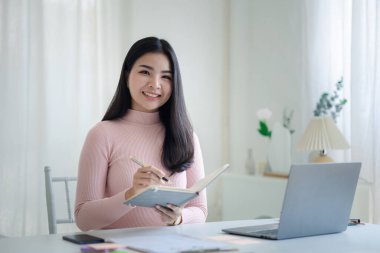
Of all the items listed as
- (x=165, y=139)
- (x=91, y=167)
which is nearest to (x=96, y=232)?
(x=91, y=167)

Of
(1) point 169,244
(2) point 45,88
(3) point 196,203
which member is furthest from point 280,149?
(1) point 169,244

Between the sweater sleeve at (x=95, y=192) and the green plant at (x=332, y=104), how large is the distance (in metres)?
1.77

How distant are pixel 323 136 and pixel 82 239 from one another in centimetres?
195

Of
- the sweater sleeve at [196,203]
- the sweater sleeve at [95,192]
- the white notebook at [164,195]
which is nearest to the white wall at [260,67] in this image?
the sweater sleeve at [196,203]

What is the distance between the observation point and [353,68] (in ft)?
11.2

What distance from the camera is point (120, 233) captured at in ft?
5.79

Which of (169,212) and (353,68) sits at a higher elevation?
(353,68)

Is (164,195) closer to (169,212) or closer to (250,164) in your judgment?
(169,212)

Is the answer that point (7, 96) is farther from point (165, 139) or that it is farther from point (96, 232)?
point (96, 232)

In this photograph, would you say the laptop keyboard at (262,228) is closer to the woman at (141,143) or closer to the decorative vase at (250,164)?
the woman at (141,143)

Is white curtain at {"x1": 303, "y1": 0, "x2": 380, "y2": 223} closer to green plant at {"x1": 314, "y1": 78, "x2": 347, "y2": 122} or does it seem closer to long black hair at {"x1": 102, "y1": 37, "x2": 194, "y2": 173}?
green plant at {"x1": 314, "y1": 78, "x2": 347, "y2": 122}

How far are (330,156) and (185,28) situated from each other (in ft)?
4.51

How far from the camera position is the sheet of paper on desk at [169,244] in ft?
4.84

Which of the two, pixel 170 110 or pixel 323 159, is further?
pixel 323 159
